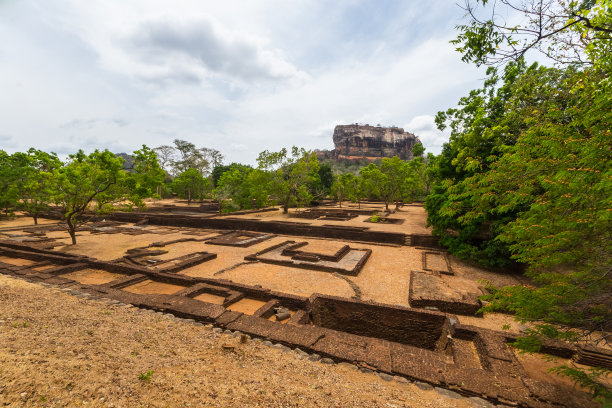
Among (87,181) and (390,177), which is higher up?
(390,177)

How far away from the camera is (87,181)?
12031 mm

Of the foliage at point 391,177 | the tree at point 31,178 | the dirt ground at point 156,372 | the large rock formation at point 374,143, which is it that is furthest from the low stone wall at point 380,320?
the large rock formation at point 374,143

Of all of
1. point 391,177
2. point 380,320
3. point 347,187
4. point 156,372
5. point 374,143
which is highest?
point 374,143

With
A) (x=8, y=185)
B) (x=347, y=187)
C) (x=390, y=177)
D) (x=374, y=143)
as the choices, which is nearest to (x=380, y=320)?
(x=390, y=177)

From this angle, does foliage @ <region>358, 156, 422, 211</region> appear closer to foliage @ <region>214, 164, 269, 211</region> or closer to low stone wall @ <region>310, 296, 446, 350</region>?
foliage @ <region>214, 164, 269, 211</region>

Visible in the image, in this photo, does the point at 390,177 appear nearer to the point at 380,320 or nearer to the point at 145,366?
the point at 380,320

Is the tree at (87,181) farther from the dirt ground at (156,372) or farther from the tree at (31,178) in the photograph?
the dirt ground at (156,372)

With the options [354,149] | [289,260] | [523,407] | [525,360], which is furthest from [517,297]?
[354,149]

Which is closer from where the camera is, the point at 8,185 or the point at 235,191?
the point at 8,185

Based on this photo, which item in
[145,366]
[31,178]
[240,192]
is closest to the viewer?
[145,366]

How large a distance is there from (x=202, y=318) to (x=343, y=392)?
138 inches

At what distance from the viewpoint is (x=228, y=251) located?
1259 cm

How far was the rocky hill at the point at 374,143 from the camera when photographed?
10225cm

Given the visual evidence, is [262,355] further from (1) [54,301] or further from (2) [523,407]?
(1) [54,301]
